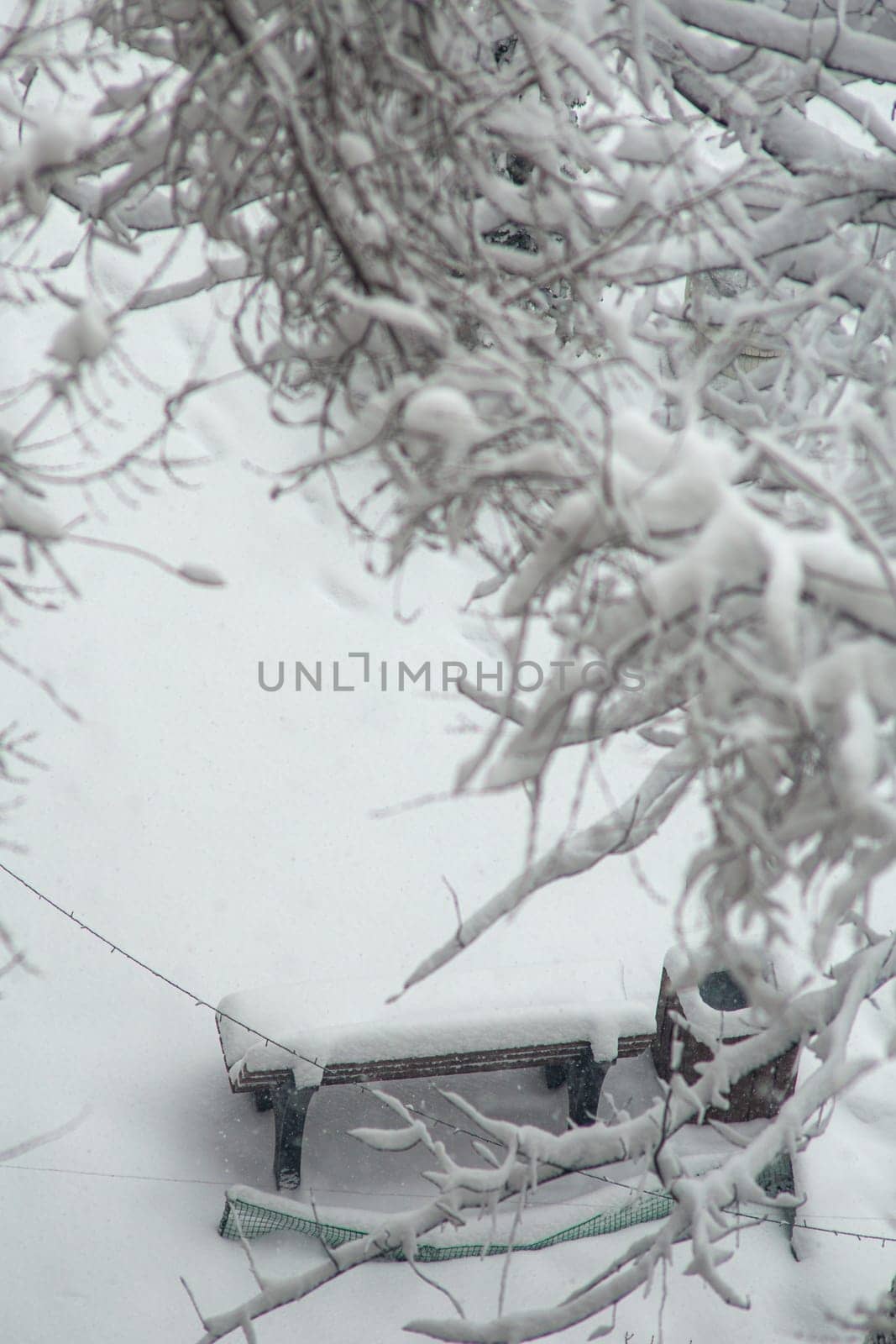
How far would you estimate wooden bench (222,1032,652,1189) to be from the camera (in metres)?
4.76

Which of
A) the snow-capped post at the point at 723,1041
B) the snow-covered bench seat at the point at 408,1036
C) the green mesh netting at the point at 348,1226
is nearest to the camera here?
the snow-capped post at the point at 723,1041

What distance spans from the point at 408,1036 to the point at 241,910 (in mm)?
2154

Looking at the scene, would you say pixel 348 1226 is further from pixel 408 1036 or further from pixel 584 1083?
pixel 584 1083

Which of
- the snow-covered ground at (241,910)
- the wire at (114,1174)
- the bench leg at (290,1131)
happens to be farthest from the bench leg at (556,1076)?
the wire at (114,1174)

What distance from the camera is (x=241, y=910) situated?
6637 mm

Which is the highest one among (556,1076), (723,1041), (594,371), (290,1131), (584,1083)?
(594,371)

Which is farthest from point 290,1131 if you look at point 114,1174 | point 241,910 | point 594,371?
point 594,371

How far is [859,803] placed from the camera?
4.52 ft

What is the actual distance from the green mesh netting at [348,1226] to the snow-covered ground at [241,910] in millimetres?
111

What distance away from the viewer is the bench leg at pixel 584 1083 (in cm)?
507

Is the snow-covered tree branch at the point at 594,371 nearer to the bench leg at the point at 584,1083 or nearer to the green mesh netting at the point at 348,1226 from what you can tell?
the green mesh netting at the point at 348,1226

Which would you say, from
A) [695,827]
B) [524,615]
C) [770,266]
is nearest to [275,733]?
[695,827]

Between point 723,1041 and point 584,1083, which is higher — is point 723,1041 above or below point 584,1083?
above

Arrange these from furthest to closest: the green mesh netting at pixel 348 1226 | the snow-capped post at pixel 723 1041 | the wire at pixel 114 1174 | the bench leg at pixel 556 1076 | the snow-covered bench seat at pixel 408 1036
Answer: the bench leg at pixel 556 1076, the wire at pixel 114 1174, the snow-covered bench seat at pixel 408 1036, the green mesh netting at pixel 348 1226, the snow-capped post at pixel 723 1041
